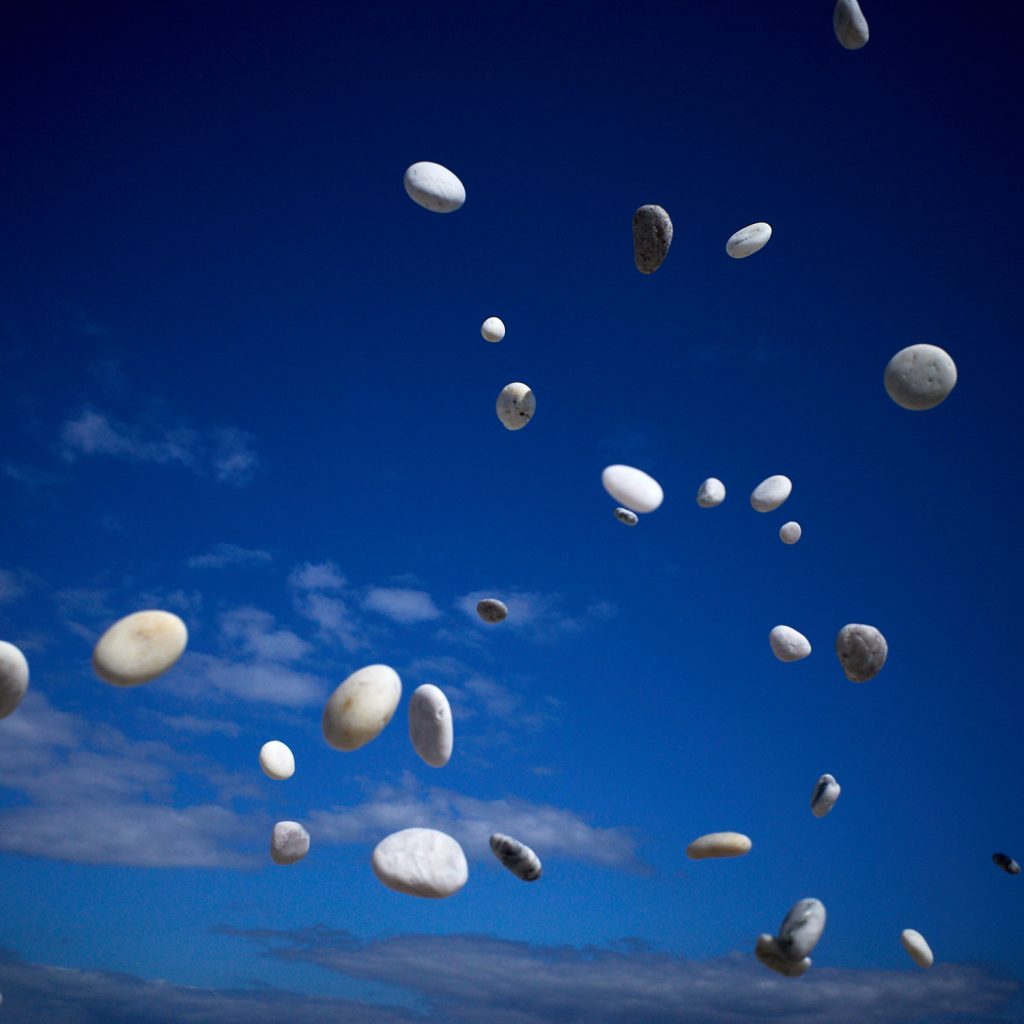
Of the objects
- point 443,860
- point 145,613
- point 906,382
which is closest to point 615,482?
point 906,382

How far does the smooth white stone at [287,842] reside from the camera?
15.9 ft

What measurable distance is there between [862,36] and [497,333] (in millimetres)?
2533

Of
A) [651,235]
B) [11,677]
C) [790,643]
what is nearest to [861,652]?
[790,643]

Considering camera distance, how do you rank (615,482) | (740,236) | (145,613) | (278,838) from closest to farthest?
(145,613)
(615,482)
(278,838)
(740,236)

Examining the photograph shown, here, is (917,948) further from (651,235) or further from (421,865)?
(651,235)

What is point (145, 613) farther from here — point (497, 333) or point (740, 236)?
point (740, 236)

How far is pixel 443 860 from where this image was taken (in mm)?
4047

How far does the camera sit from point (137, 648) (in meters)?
3.89

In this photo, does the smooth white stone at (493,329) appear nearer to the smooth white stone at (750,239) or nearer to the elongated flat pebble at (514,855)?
the smooth white stone at (750,239)

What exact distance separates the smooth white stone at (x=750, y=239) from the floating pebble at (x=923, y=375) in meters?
1.05

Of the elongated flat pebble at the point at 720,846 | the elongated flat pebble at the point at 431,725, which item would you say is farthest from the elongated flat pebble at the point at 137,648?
the elongated flat pebble at the point at 720,846

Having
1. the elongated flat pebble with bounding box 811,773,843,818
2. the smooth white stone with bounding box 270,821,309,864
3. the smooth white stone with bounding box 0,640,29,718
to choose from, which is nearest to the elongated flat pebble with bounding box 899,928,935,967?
the elongated flat pebble with bounding box 811,773,843,818

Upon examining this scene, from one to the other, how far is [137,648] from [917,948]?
13.5ft

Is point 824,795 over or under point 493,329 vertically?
under
